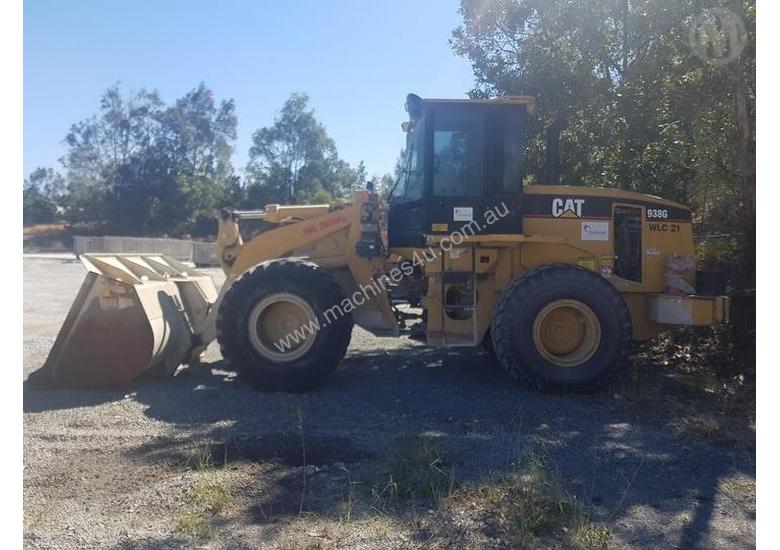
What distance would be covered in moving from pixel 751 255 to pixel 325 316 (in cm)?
541

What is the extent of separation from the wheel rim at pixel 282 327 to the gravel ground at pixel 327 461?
481mm

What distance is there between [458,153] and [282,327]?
270 centimetres

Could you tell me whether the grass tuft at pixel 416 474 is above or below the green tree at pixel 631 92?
below

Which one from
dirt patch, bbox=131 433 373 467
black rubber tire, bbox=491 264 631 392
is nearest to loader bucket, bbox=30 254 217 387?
dirt patch, bbox=131 433 373 467

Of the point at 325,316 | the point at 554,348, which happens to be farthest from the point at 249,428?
the point at 554,348

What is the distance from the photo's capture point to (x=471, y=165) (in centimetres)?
707

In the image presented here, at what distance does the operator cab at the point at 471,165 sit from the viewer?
7.01 m

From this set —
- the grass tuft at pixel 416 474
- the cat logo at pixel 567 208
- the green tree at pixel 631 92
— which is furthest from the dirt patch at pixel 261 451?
the green tree at pixel 631 92

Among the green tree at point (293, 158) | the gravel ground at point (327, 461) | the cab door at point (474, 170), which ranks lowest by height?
the gravel ground at point (327, 461)

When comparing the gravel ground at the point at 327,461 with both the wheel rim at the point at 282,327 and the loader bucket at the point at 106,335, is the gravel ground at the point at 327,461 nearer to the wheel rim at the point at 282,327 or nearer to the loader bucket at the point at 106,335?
the loader bucket at the point at 106,335

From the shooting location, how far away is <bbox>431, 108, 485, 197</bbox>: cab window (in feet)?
23.1

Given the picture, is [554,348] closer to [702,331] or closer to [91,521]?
[702,331]

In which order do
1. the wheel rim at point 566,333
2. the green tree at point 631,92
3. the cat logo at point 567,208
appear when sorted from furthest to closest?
the green tree at point 631,92 → the cat logo at point 567,208 → the wheel rim at point 566,333

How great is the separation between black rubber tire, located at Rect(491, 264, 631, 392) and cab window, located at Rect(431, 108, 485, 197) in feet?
4.01
